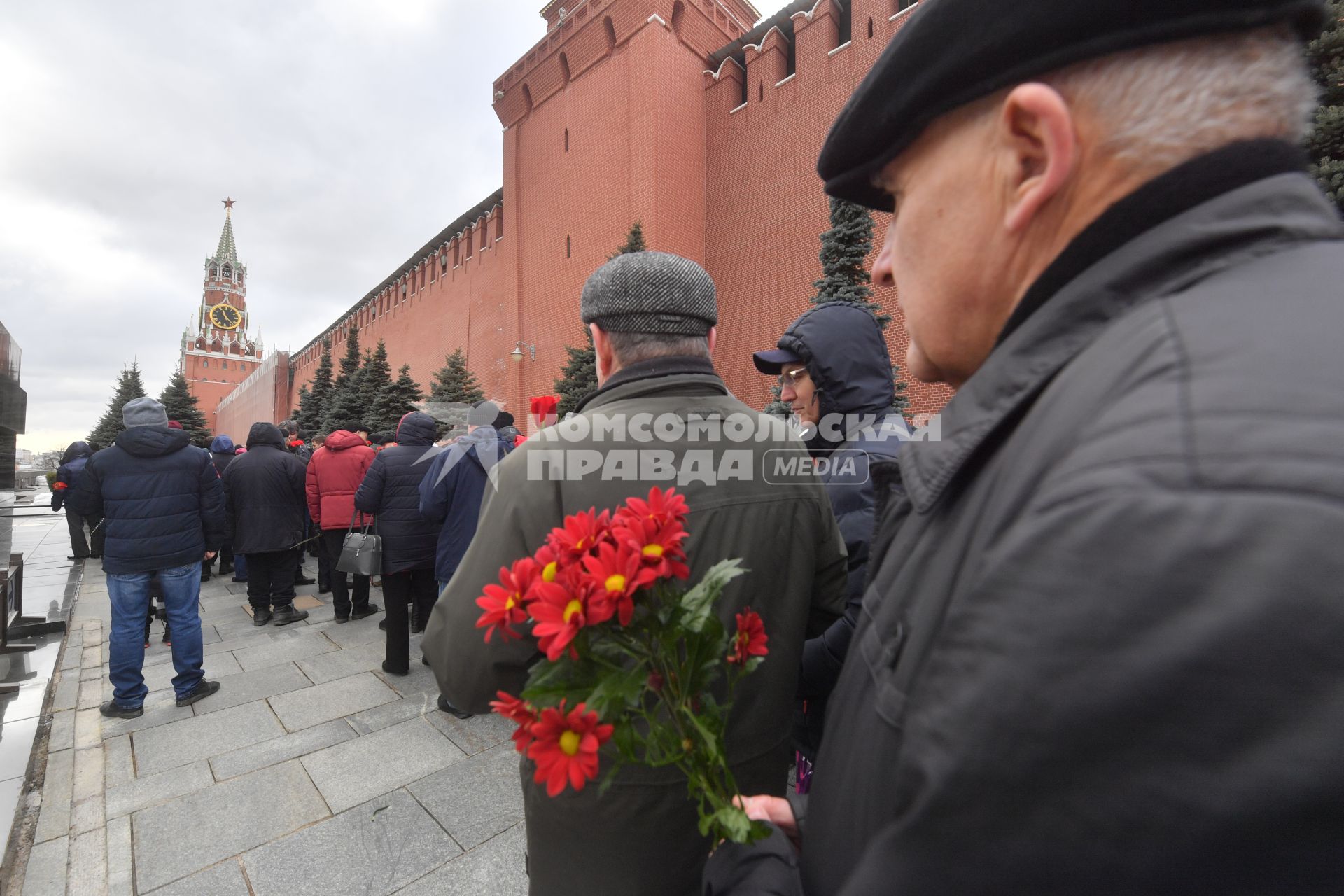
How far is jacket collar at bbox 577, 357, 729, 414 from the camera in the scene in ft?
5.11

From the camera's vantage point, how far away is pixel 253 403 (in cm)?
5481

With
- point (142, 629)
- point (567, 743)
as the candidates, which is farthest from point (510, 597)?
point (142, 629)

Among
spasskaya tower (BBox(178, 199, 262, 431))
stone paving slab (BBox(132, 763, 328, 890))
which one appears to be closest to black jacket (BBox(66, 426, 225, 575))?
stone paving slab (BBox(132, 763, 328, 890))

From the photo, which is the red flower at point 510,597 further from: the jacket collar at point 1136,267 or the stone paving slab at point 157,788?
the stone paving slab at point 157,788

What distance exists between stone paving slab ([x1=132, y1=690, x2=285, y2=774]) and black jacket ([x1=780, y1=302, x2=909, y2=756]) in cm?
368

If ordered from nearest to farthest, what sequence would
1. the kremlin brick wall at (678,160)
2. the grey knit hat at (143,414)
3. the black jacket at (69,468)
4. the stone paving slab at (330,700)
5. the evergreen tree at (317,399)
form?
1. the stone paving slab at (330,700)
2. the grey knit hat at (143,414)
3. the black jacket at (69,468)
4. the kremlin brick wall at (678,160)
5. the evergreen tree at (317,399)

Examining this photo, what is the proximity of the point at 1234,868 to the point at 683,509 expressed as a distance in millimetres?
694

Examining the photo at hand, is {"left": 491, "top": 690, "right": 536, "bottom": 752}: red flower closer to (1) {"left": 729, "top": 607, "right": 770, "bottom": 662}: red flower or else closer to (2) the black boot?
(1) {"left": 729, "top": 607, "right": 770, "bottom": 662}: red flower

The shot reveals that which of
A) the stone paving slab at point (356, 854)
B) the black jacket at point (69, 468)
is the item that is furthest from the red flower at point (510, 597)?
the black jacket at point (69, 468)

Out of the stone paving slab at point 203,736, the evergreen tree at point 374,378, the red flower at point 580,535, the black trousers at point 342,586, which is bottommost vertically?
the stone paving slab at point 203,736

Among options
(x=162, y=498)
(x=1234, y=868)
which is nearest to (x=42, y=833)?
(x=162, y=498)

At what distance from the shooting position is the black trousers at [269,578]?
6375 millimetres

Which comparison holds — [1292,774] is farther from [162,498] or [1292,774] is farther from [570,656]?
[162,498]

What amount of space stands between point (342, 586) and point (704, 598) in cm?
647
